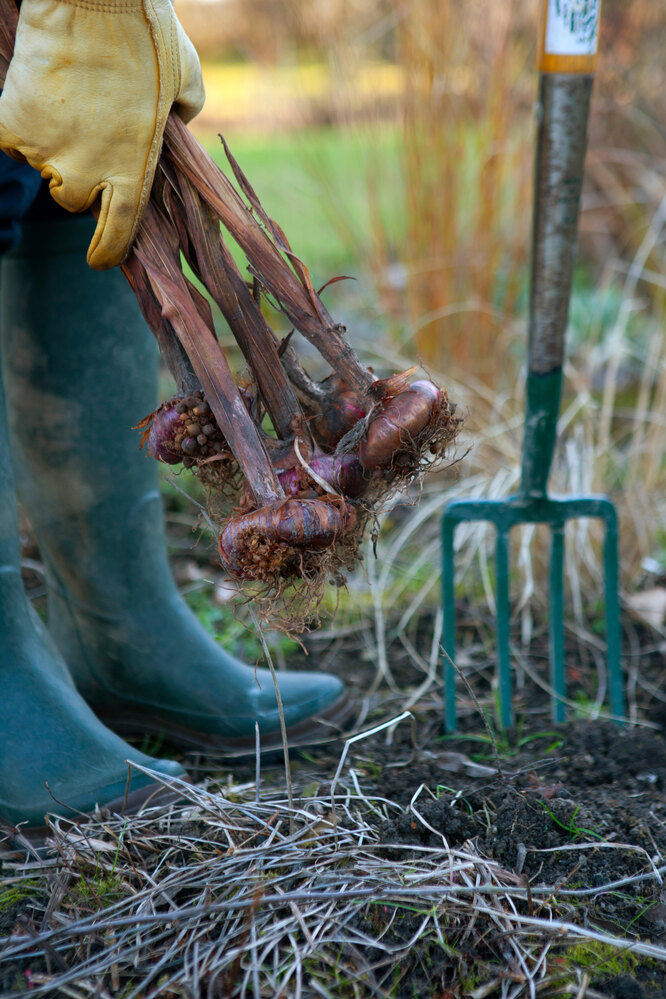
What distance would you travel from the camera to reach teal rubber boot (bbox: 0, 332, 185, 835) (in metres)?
1.10

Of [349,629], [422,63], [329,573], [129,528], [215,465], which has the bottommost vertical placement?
[349,629]

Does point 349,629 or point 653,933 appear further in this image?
point 349,629

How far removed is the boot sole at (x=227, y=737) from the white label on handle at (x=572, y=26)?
3.78 ft

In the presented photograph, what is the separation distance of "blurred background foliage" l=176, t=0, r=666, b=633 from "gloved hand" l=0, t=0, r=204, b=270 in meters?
1.13

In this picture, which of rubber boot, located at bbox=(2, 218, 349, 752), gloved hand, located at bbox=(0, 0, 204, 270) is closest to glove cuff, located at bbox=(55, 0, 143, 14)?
gloved hand, located at bbox=(0, 0, 204, 270)

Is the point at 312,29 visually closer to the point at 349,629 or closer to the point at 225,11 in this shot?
the point at 349,629

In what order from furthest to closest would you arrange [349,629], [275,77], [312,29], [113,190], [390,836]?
[275,77] < [312,29] < [349,629] < [390,836] < [113,190]

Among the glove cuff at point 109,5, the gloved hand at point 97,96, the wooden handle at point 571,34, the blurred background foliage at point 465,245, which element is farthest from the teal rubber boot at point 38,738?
the wooden handle at point 571,34

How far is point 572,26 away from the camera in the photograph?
1.28 m

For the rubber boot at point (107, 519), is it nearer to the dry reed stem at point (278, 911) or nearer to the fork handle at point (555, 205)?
the dry reed stem at point (278, 911)

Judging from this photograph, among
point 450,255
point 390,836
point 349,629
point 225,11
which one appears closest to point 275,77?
point 450,255

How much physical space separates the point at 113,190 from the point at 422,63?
5.43ft

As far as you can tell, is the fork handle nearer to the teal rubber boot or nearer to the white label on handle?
the white label on handle

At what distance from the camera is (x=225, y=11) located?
20.7 feet
